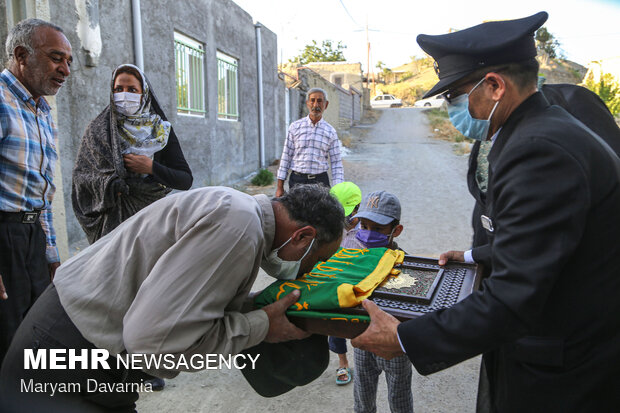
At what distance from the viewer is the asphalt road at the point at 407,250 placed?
9.80 ft

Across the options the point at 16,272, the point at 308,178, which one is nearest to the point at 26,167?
the point at 16,272

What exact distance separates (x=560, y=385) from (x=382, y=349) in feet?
1.82

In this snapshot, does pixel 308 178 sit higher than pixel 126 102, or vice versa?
pixel 126 102

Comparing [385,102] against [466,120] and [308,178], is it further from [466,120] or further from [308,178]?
[466,120]

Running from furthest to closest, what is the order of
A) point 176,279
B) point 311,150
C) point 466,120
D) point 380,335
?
point 311,150, point 466,120, point 380,335, point 176,279

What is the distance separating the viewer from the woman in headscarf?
9.86ft

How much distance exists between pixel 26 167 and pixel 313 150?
3.40m

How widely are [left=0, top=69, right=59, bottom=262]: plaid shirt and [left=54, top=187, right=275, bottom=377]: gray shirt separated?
41.8 inches

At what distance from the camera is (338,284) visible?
1.76 meters

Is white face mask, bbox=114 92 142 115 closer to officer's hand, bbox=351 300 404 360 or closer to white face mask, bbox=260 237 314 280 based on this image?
white face mask, bbox=260 237 314 280

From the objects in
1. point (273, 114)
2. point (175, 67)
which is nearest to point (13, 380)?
point (175, 67)

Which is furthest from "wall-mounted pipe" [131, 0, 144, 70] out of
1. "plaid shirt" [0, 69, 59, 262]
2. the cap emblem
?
the cap emblem

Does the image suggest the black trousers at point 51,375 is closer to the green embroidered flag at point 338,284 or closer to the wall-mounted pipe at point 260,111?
the green embroidered flag at point 338,284

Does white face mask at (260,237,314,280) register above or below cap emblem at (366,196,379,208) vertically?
below
